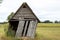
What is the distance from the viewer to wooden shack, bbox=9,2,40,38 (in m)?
32.5

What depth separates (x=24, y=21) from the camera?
33.3m

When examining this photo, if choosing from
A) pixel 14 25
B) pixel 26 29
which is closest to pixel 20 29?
pixel 26 29

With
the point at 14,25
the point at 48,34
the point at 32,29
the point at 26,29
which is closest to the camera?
the point at 32,29

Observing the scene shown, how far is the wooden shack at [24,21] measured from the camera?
107 ft

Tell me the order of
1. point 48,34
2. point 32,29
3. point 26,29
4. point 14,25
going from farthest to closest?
point 48,34 → point 14,25 → point 26,29 → point 32,29

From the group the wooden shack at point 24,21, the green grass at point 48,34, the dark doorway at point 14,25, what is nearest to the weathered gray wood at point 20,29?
the wooden shack at point 24,21

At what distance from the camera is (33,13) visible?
109 ft

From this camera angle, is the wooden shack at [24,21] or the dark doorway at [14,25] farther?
→ the dark doorway at [14,25]

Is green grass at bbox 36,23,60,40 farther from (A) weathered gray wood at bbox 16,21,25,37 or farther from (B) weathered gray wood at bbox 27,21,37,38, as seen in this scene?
(A) weathered gray wood at bbox 16,21,25,37

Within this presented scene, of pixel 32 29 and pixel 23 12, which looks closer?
pixel 32 29

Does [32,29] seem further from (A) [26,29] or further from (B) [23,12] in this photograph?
(B) [23,12]

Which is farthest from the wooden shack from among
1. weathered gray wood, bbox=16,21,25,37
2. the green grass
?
the green grass

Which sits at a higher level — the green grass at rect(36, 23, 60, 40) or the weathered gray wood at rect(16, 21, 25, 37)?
the weathered gray wood at rect(16, 21, 25, 37)

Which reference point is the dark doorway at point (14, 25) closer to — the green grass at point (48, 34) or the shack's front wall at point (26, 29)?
the shack's front wall at point (26, 29)
